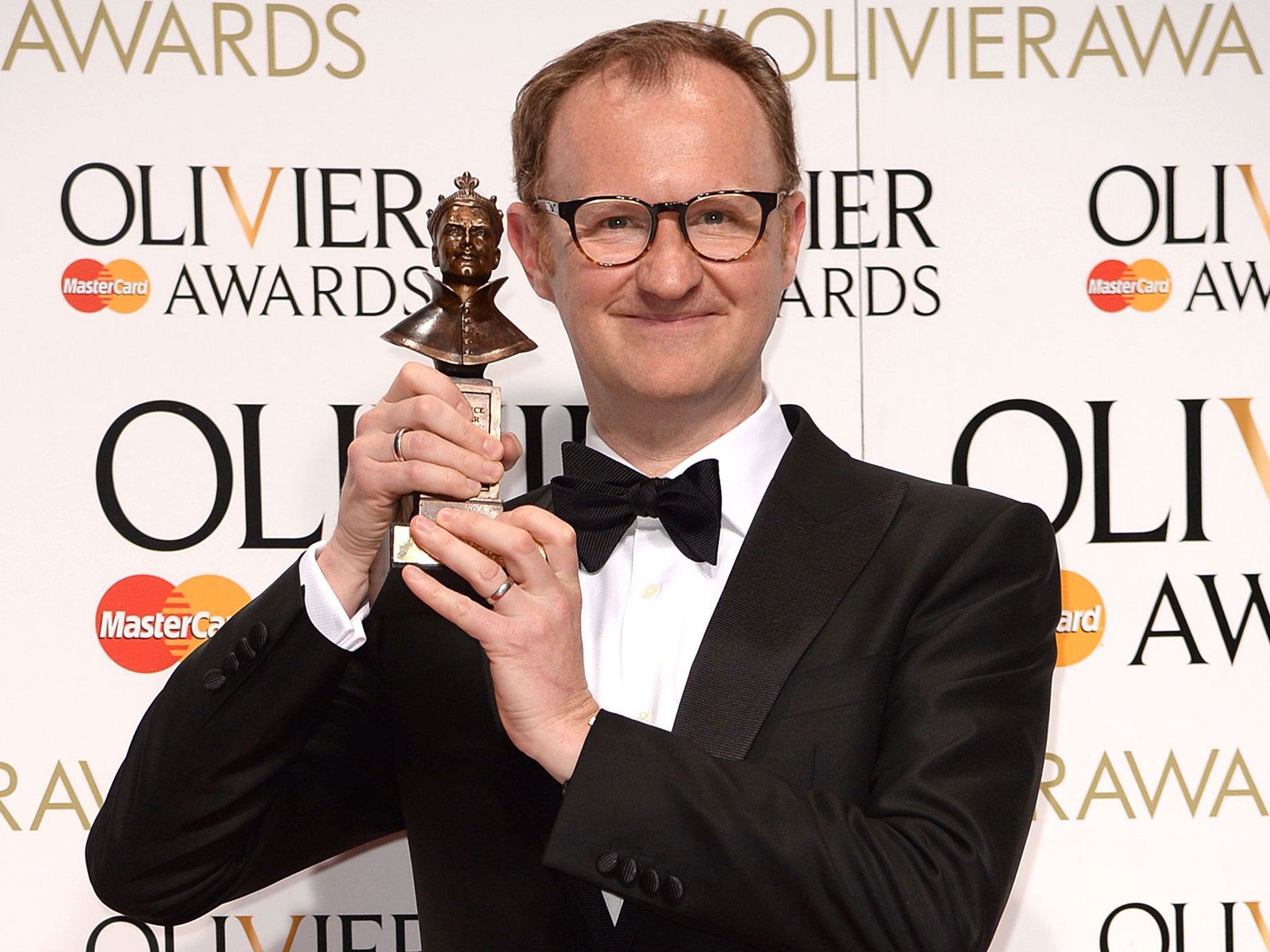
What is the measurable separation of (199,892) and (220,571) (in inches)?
31.8

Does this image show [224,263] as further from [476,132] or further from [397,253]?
[476,132]

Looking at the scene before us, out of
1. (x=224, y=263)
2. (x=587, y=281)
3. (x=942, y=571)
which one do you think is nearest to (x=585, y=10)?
(x=224, y=263)

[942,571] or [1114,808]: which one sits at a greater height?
[942,571]

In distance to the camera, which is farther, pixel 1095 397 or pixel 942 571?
pixel 1095 397

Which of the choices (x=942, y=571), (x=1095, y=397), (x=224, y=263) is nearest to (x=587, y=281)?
(x=942, y=571)

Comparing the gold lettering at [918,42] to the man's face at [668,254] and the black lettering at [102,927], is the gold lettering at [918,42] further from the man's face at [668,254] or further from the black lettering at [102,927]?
the black lettering at [102,927]

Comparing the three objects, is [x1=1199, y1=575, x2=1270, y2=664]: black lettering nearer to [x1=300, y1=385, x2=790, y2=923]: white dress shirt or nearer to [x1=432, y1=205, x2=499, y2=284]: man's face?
[x1=300, y1=385, x2=790, y2=923]: white dress shirt

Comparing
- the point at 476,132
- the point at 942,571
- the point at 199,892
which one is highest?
the point at 476,132

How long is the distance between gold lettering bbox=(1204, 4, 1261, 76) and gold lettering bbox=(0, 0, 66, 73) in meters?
1.89

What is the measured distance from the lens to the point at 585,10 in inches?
88.2

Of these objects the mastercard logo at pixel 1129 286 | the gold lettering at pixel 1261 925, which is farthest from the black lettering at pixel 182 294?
the gold lettering at pixel 1261 925

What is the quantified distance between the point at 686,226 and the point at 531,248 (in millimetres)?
270

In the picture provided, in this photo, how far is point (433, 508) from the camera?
50.7 inches

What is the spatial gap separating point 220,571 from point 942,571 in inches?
49.9
